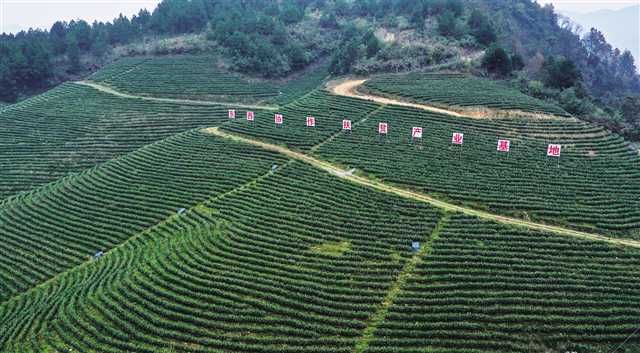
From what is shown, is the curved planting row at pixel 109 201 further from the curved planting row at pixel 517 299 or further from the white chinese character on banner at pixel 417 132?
the curved planting row at pixel 517 299

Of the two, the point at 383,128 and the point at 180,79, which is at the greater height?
the point at 180,79

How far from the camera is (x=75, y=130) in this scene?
63.2m

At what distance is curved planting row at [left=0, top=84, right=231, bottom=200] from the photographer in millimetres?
55094

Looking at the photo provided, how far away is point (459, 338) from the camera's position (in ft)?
85.8

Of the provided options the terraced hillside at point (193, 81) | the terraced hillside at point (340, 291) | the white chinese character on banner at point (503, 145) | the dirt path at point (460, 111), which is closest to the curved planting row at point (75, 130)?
the terraced hillside at point (193, 81)

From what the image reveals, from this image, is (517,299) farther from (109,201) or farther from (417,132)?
(109,201)

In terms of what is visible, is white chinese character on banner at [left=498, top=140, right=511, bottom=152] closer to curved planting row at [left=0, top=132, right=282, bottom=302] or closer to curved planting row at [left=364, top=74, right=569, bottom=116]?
curved planting row at [left=364, top=74, right=569, bottom=116]

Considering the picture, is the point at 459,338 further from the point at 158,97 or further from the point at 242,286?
the point at 158,97

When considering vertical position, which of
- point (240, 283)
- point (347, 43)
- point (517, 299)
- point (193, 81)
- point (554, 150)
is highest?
point (347, 43)

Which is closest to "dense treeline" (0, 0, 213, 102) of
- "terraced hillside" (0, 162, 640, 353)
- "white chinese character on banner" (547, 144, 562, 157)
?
"terraced hillside" (0, 162, 640, 353)

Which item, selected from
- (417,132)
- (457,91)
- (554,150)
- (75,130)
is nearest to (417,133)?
(417,132)

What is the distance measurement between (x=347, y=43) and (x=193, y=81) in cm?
2642

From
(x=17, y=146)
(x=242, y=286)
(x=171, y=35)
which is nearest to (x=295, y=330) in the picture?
(x=242, y=286)

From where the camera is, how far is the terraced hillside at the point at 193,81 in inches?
2955
